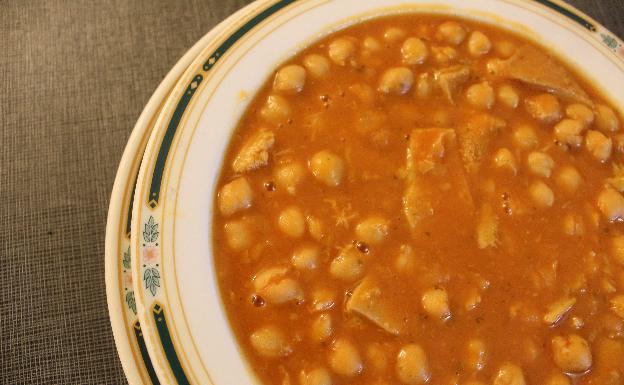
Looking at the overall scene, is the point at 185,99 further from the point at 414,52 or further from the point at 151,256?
the point at 414,52

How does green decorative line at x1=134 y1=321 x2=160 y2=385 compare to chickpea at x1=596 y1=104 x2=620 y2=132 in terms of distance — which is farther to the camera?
chickpea at x1=596 y1=104 x2=620 y2=132

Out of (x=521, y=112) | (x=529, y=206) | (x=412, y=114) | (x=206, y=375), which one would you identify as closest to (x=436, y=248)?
(x=529, y=206)

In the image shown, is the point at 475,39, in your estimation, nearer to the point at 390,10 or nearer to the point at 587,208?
the point at 390,10

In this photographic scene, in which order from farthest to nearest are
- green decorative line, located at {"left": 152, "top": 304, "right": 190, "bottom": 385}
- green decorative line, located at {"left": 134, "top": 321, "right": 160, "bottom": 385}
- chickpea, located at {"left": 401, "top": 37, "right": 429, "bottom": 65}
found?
chickpea, located at {"left": 401, "top": 37, "right": 429, "bottom": 65}, green decorative line, located at {"left": 134, "top": 321, "right": 160, "bottom": 385}, green decorative line, located at {"left": 152, "top": 304, "right": 190, "bottom": 385}

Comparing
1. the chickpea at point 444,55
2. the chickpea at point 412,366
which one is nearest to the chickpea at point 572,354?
the chickpea at point 412,366

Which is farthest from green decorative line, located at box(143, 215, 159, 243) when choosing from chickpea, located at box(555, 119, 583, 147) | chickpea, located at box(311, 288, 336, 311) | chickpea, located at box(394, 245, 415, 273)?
chickpea, located at box(555, 119, 583, 147)

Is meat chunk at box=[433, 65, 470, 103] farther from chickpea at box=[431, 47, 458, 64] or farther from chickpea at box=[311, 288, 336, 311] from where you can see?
chickpea at box=[311, 288, 336, 311]

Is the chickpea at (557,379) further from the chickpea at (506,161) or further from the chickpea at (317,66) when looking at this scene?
the chickpea at (317,66)
